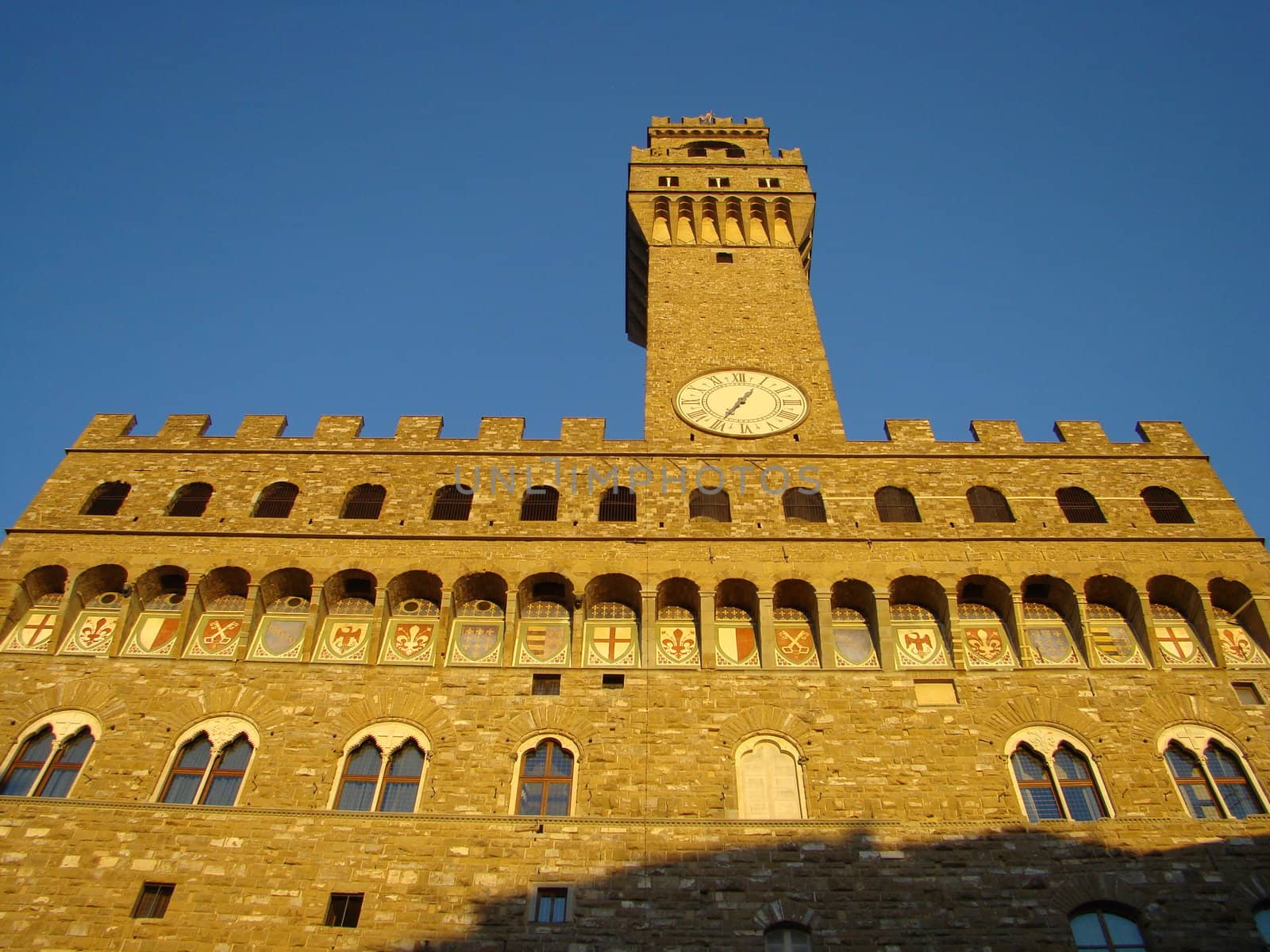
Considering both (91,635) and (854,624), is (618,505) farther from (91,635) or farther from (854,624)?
(91,635)

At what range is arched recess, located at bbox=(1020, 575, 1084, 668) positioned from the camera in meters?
16.3

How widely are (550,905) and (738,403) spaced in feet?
34.8

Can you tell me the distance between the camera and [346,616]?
17062 millimetres

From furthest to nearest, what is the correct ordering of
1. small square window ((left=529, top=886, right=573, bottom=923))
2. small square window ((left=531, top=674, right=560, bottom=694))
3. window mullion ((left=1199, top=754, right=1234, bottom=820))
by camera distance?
small square window ((left=531, top=674, right=560, bottom=694))
window mullion ((left=1199, top=754, right=1234, bottom=820))
small square window ((left=529, top=886, right=573, bottom=923))

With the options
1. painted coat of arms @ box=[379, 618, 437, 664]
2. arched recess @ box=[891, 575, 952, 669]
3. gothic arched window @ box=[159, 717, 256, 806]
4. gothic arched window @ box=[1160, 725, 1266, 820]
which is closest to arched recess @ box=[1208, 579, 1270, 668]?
gothic arched window @ box=[1160, 725, 1266, 820]

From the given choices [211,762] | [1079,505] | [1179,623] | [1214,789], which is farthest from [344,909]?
[1079,505]

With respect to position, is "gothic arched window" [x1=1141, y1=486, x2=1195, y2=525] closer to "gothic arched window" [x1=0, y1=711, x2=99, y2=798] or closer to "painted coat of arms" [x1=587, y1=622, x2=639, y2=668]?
"painted coat of arms" [x1=587, y1=622, x2=639, y2=668]

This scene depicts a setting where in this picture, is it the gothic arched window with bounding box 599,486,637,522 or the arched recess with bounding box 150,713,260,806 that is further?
the gothic arched window with bounding box 599,486,637,522

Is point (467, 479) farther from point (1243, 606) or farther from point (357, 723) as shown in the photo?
point (1243, 606)

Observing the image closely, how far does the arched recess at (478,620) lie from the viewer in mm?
16391

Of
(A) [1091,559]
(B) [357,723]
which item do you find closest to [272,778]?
(B) [357,723]

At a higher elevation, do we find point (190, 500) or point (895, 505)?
point (895, 505)

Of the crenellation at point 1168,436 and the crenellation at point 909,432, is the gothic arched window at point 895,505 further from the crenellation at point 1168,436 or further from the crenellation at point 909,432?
the crenellation at point 1168,436

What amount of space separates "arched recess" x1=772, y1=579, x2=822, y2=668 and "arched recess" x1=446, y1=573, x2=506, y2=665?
422cm
